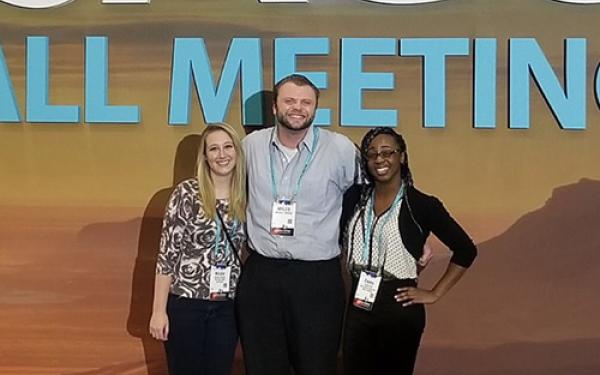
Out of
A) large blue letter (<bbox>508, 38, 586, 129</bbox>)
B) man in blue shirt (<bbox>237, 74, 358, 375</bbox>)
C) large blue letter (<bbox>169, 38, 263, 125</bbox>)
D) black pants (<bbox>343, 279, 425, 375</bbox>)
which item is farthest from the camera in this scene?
large blue letter (<bbox>169, 38, 263, 125</bbox>)

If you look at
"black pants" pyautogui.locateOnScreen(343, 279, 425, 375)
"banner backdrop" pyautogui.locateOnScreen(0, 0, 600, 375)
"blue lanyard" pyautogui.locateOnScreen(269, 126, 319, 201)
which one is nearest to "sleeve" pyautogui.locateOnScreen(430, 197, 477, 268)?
"black pants" pyautogui.locateOnScreen(343, 279, 425, 375)

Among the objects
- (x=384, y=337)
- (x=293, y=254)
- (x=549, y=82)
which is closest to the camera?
(x=384, y=337)

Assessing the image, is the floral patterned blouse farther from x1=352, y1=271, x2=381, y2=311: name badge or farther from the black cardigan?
the black cardigan

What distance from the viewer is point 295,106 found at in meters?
2.44

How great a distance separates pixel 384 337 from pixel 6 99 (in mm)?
1918

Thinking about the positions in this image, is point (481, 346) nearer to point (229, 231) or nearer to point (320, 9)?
point (229, 231)

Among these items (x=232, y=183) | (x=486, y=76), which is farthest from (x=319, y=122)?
(x=486, y=76)

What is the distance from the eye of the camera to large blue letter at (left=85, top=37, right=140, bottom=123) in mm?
3016

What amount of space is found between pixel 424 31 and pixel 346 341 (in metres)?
1.33

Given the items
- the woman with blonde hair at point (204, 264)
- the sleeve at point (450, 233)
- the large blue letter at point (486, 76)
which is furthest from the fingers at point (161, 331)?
the large blue letter at point (486, 76)

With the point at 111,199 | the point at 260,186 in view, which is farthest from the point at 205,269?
the point at 111,199

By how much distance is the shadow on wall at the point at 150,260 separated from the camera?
304cm

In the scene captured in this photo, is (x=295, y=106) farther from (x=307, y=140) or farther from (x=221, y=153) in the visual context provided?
(x=221, y=153)

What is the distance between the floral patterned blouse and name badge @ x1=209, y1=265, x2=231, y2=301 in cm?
1
